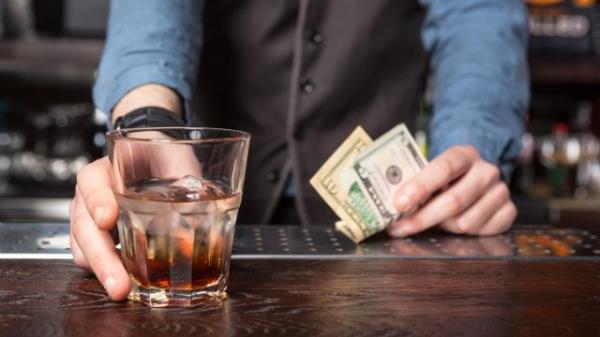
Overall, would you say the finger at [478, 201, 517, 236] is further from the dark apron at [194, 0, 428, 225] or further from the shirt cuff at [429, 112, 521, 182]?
the dark apron at [194, 0, 428, 225]

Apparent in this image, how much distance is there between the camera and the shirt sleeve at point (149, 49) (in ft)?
4.19

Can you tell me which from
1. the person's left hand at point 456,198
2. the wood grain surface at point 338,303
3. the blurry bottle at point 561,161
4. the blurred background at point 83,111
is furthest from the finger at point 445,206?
the blurry bottle at point 561,161

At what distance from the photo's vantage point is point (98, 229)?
85 cm

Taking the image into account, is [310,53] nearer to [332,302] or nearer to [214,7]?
[214,7]

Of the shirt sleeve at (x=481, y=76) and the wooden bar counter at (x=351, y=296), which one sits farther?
the shirt sleeve at (x=481, y=76)

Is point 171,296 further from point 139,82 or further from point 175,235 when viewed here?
point 139,82

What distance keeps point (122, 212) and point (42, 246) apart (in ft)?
0.95

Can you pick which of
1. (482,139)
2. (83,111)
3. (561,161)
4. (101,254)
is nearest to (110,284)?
(101,254)

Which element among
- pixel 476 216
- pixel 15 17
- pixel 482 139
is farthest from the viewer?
pixel 15 17

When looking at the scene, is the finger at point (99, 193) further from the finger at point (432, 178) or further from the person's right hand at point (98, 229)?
the finger at point (432, 178)

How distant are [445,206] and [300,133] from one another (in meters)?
0.59

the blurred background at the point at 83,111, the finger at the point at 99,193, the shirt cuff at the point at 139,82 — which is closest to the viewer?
the finger at the point at 99,193

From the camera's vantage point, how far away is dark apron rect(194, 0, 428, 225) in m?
1.69

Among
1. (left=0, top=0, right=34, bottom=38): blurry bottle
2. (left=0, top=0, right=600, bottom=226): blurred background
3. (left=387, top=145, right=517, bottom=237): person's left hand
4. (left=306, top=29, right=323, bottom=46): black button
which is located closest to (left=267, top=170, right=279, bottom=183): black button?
(left=306, top=29, right=323, bottom=46): black button
